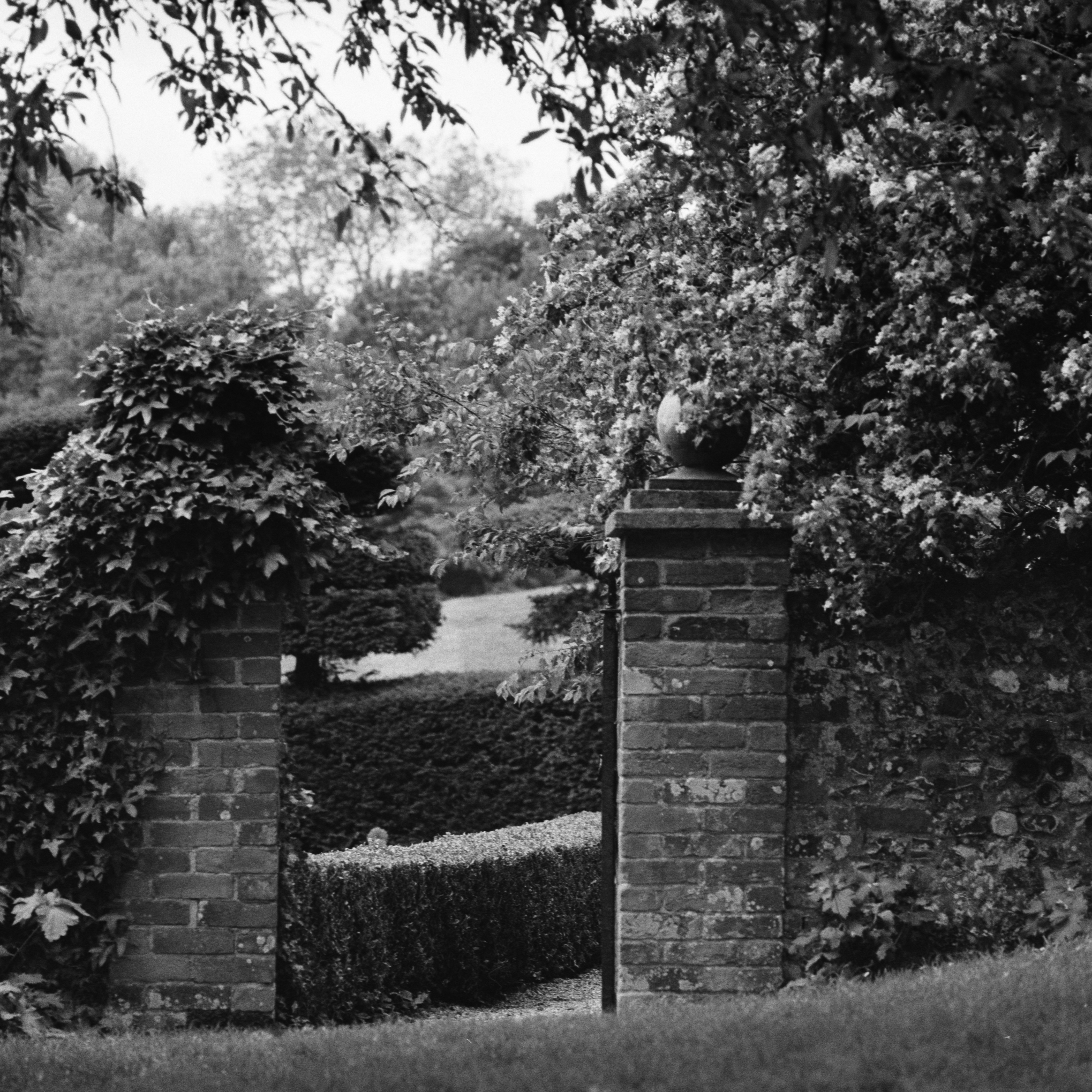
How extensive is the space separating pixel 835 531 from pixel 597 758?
9330mm

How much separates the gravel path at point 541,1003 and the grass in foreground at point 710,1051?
3567mm

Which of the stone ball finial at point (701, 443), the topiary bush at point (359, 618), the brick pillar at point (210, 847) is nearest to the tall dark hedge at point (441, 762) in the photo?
the topiary bush at point (359, 618)

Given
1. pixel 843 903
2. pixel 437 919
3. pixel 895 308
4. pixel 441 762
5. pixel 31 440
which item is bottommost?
pixel 437 919

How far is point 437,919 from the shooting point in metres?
9.06

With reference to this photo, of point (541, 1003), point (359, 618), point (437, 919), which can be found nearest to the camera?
point (437, 919)

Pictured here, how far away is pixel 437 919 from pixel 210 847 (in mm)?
3642

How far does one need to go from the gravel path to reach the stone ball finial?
3.92 meters

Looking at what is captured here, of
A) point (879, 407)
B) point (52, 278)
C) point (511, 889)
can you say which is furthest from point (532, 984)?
point (52, 278)

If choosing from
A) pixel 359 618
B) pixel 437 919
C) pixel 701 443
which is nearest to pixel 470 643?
pixel 359 618

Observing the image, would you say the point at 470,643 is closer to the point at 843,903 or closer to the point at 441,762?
the point at 441,762

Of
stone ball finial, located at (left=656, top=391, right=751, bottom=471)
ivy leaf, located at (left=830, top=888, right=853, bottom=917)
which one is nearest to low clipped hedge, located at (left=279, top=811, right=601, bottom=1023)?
ivy leaf, located at (left=830, top=888, right=853, bottom=917)

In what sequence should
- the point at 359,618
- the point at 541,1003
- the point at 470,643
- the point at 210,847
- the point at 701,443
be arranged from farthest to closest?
the point at 470,643 < the point at 359,618 < the point at 541,1003 < the point at 210,847 < the point at 701,443

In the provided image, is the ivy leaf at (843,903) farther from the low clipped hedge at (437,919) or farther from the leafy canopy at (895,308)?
the low clipped hedge at (437,919)

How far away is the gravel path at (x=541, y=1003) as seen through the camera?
873 centimetres
